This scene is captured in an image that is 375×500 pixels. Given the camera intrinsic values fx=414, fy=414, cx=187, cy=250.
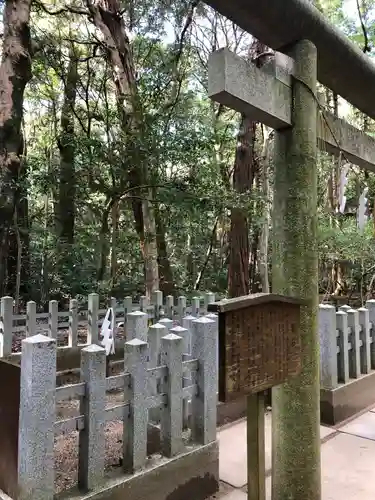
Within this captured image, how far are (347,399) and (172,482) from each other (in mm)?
2286

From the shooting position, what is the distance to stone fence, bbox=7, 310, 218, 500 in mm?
1855

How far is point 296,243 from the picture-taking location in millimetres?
2197

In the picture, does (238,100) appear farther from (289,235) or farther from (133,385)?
(133,385)

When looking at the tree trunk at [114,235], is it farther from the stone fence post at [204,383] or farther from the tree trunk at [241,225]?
the stone fence post at [204,383]

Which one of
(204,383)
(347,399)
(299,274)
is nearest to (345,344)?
(347,399)

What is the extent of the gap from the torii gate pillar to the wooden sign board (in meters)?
0.22

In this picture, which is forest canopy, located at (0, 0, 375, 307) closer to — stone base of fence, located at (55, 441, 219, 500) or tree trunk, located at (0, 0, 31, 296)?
tree trunk, located at (0, 0, 31, 296)

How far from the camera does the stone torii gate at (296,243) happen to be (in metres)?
2.15

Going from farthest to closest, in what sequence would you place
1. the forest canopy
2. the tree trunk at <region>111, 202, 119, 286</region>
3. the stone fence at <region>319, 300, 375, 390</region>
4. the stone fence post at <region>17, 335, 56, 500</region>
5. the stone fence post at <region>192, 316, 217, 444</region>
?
the tree trunk at <region>111, 202, 119, 286</region> < the forest canopy < the stone fence at <region>319, 300, 375, 390</region> < the stone fence post at <region>192, 316, 217, 444</region> < the stone fence post at <region>17, 335, 56, 500</region>

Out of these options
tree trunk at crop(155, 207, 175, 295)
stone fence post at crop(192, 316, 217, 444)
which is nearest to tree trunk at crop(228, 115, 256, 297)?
tree trunk at crop(155, 207, 175, 295)

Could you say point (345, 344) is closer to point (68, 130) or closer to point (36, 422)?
point (36, 422)

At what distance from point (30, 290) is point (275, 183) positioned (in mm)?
7296

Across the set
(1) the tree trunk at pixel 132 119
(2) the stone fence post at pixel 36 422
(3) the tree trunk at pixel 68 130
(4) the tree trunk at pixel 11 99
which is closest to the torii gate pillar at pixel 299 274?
(2) the stone fence post at pixel 36 422

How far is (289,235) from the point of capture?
2.20 metres
